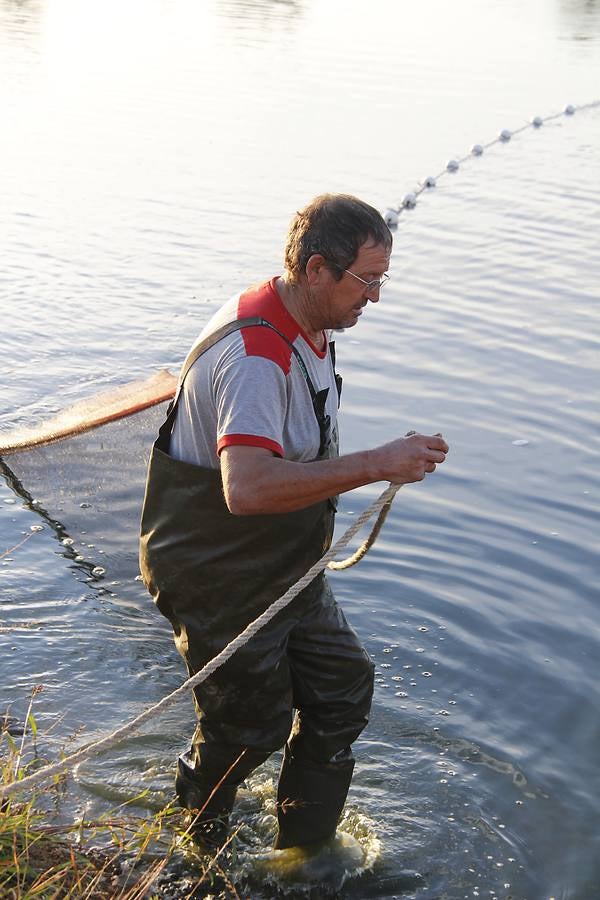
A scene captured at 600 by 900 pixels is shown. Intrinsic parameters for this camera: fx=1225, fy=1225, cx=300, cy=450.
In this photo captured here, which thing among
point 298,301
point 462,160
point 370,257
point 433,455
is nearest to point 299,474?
point 433,455

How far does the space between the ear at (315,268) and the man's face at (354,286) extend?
0.02 meters

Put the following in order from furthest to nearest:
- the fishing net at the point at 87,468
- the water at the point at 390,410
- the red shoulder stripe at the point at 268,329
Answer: the fishing net at the point at 87,468
the water at the point at 390,410
the red shoulder stripe at the point at 268,329

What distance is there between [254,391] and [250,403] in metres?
0.04

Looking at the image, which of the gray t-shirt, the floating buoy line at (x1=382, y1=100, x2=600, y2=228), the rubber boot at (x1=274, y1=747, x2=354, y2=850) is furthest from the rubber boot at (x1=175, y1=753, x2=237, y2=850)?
the floating buoy line at (x1=382, y1=100, x2=600, y2=228)

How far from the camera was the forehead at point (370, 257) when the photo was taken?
3609 millimetres

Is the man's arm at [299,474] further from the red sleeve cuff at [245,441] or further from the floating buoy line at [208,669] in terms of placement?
the floating buoy line at [208,669]

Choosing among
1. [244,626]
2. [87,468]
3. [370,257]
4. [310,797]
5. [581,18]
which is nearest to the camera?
[370,257]

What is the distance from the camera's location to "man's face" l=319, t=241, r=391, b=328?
3.62 metres

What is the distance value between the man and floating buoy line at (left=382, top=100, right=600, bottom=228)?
27.9 feet

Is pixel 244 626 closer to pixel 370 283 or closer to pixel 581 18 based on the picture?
pixel 370 283

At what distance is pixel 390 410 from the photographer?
28.7ft

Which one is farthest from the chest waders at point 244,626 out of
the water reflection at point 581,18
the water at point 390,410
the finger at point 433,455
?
the water reflection at point 581,18

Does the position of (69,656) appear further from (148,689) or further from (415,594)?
(415,594)

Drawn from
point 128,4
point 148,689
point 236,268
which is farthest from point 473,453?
point 128,4
